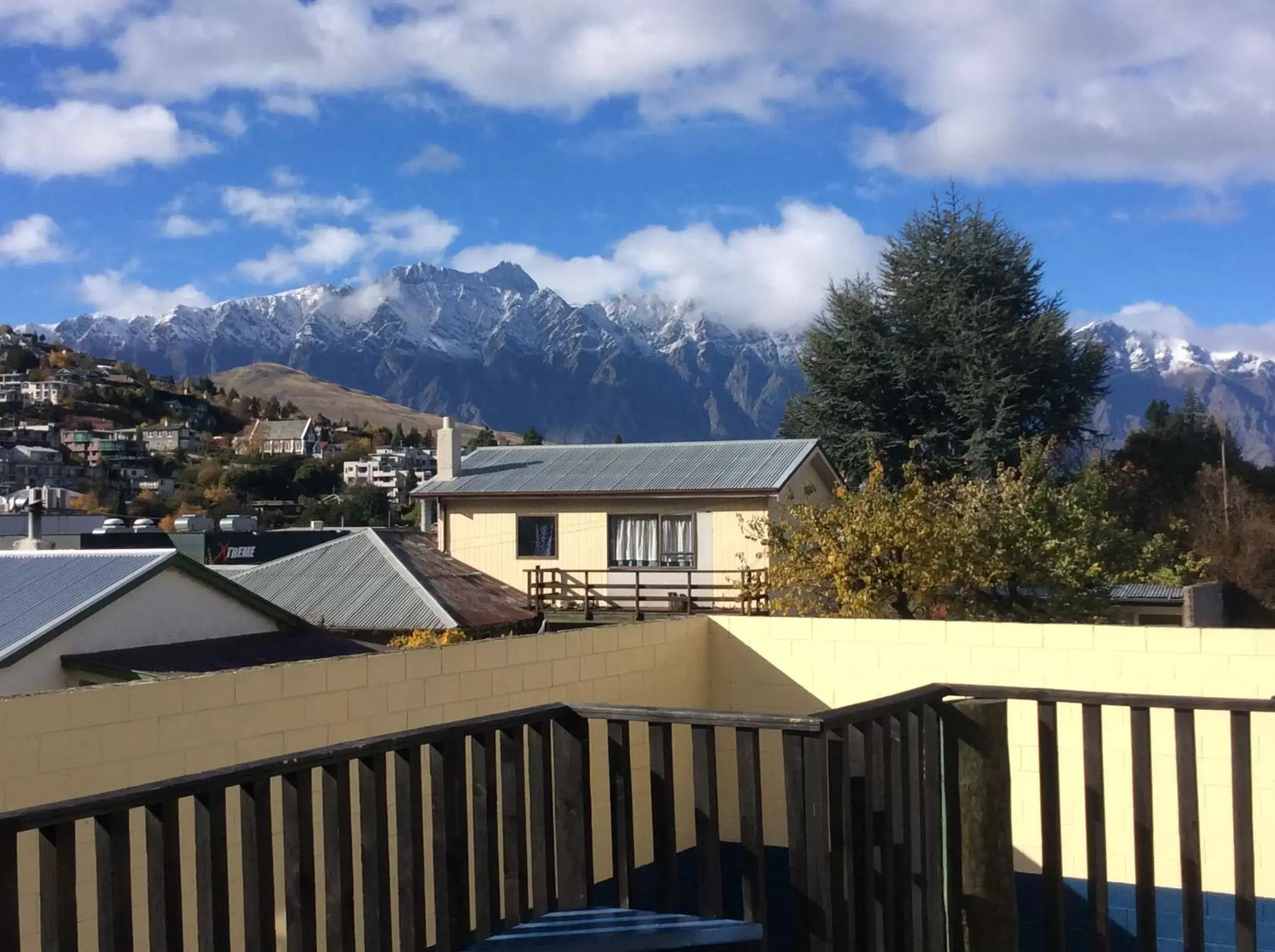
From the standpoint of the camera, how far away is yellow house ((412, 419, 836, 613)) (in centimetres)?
1988

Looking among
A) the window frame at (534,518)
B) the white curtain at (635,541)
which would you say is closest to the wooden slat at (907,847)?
the white curtain at (635,541)

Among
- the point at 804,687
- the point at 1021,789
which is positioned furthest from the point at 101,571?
the point at 1021,789

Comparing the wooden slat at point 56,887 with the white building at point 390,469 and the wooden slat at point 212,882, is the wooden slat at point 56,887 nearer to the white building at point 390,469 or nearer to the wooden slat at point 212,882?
the wooden slat at point 212,882

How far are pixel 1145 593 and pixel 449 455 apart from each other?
12.0 metres

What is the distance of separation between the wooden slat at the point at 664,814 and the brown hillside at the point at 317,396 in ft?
476

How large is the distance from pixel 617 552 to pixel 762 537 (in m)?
3.27

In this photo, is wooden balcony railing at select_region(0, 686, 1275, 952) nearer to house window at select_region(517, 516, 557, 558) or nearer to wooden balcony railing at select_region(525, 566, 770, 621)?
wooden balcony railing at select_region(525, 566, 770, 621)

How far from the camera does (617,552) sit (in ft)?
68.2

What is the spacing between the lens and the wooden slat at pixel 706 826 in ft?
12.6

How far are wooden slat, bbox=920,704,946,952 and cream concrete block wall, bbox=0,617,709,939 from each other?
2582mm

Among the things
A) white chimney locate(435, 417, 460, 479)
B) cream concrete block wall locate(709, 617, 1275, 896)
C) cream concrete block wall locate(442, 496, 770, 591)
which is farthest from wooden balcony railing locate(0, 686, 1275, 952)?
white chimney locate(435, 417, 460, 479)

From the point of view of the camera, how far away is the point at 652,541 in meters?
20.7

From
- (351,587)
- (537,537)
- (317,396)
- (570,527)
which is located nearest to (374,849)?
(351,587)

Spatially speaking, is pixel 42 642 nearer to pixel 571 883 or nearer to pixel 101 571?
pixel 101 571
